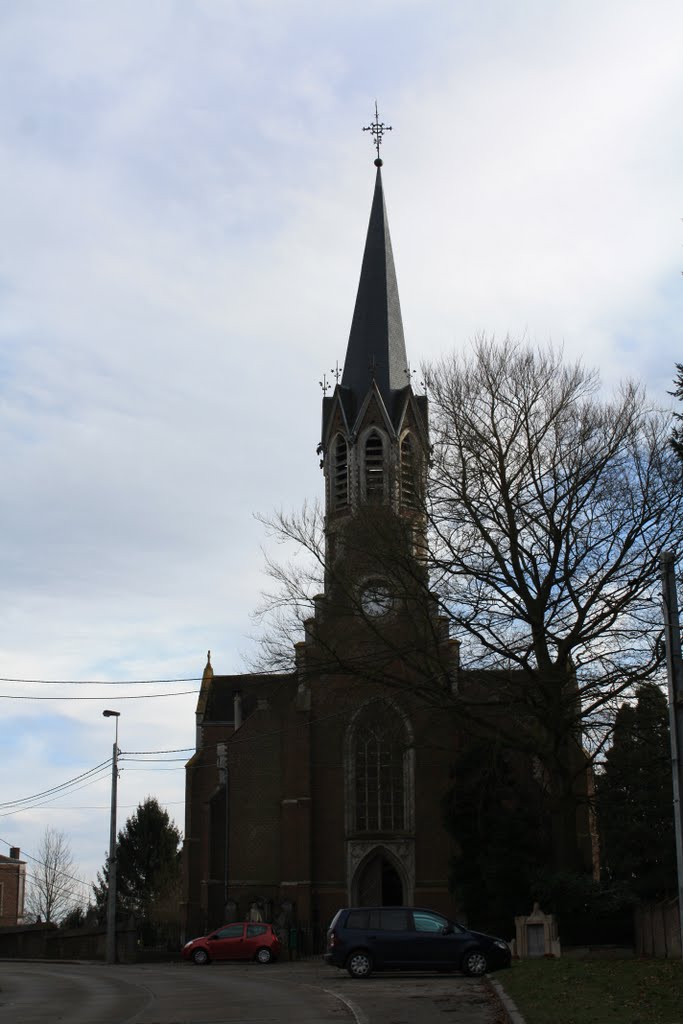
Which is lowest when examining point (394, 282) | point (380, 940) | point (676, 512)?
point (380, 940)

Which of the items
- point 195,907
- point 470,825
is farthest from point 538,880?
point 195,907

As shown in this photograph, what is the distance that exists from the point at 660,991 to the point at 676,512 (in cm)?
1521

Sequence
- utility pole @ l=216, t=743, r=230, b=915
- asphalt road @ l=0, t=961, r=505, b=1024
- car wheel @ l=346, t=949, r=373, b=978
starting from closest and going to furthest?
asphalt road @ l=0, t=961, r=505, b=1024, car wheel @ l=346, t=949, r=373, b=978, utility pole @ l=216, t=743, r=230, b=915

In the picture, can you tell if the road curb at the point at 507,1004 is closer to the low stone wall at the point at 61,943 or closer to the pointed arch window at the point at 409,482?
the pointed arch window at the point at 409,482

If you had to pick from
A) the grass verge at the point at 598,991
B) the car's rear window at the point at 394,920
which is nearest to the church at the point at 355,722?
the car's rear window at the point at 394,920

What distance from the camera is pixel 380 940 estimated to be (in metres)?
23.4

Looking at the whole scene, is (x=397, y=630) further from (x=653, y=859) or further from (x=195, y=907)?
(x=195, y=907)

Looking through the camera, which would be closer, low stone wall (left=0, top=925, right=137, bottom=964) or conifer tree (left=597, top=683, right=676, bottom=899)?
conifer tree (left=597, top=683, right=676, bottom=899)

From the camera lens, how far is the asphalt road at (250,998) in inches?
617

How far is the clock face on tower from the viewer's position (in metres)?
31.3

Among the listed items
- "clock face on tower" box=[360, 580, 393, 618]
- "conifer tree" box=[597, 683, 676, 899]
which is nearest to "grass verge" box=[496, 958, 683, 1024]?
"conifer tree" box=[597, 683, 676, 899]

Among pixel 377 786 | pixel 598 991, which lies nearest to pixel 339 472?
pixel 377 786

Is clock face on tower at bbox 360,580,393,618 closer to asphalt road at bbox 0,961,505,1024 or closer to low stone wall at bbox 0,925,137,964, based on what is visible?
asphalt road at bbox 0,961,505,1024

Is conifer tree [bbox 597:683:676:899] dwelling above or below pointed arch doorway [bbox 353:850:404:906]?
above
